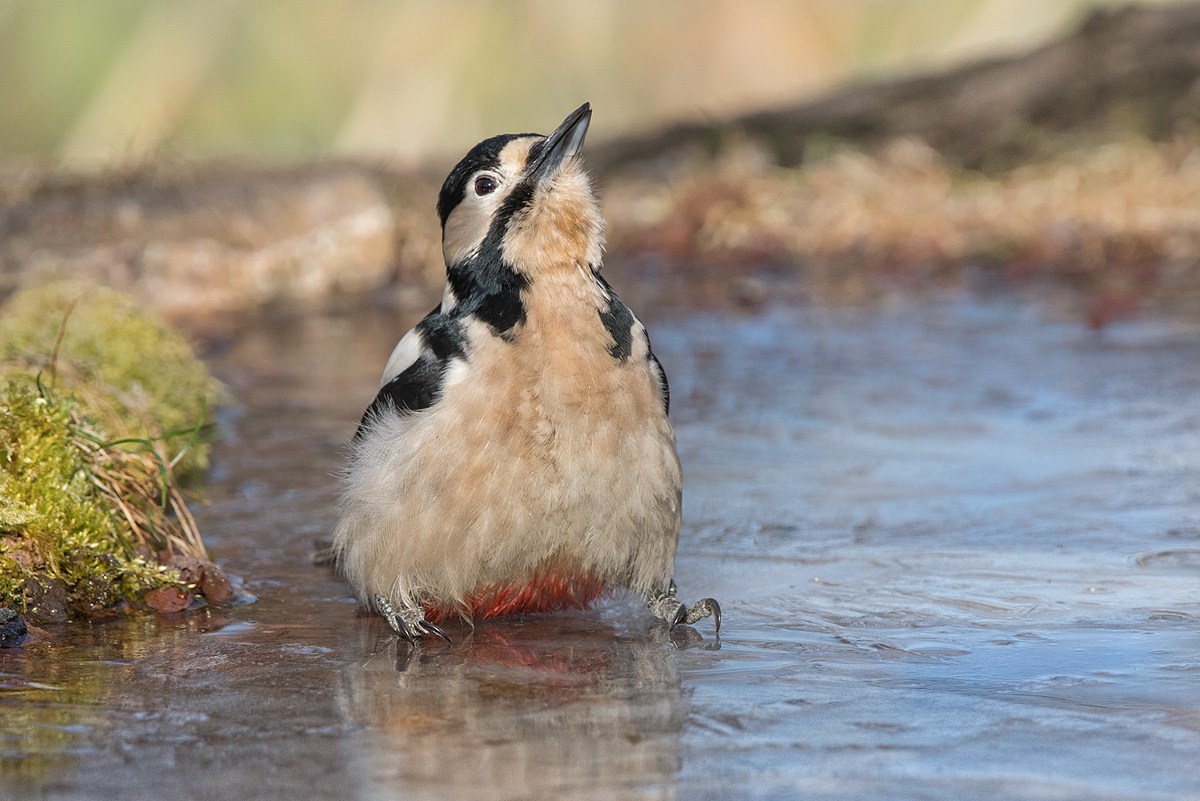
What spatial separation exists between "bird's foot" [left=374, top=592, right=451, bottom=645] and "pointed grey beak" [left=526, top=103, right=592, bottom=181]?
1.16 meters

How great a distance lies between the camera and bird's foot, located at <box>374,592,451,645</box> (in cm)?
337

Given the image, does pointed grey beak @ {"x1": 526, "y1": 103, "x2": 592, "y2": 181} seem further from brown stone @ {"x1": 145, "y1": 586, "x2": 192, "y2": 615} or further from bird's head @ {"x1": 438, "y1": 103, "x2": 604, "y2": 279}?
brown stone @ {"x1": 145, "y1": 586, "x2": 192, "y2": 615}

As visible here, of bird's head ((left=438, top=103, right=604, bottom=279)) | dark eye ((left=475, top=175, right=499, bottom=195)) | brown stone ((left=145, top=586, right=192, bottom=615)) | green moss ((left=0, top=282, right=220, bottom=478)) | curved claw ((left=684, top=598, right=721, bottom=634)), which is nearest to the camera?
curved claw ((left=684, top=598, right=721, bottom=634))

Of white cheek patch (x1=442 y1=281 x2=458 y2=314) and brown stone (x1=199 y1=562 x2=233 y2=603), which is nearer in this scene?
brown stone (x1=199 y1=562 x2=233 y2=603)

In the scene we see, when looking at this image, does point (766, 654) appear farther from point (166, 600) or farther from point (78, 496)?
point (78, 496)

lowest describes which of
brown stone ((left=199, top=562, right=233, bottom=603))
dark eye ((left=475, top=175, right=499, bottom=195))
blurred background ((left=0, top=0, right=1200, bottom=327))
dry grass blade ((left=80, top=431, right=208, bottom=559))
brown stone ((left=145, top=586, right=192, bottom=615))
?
brown stone ((left=145, top=586, right=192, bottom=615))

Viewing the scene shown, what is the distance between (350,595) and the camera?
148 inches

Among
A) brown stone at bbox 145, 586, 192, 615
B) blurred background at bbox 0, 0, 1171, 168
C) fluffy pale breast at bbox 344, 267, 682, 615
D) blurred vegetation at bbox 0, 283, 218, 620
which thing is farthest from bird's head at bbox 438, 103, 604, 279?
blurred background at bbox 0, 0, 1171, 168

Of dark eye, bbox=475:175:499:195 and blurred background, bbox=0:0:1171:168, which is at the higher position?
blurred background, bbox=0:0:1171:168

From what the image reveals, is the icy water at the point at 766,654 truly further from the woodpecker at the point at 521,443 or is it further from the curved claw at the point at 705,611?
the woodpecker at the point at 521,443

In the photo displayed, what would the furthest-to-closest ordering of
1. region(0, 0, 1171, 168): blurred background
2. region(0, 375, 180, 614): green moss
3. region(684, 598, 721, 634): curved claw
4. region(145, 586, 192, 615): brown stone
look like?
region(0, 0, 1171, 168): blurred background, region(145, 586, 192, 615): brown stone, region(684, 598, 721, 634): curved claw, region(0, 375, 180, 614): green moss

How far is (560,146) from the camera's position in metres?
3.70

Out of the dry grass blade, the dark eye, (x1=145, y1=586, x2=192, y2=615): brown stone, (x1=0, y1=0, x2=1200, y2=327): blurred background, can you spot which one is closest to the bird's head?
the dark eye

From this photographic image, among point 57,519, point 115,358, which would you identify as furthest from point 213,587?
→ point 115,358
